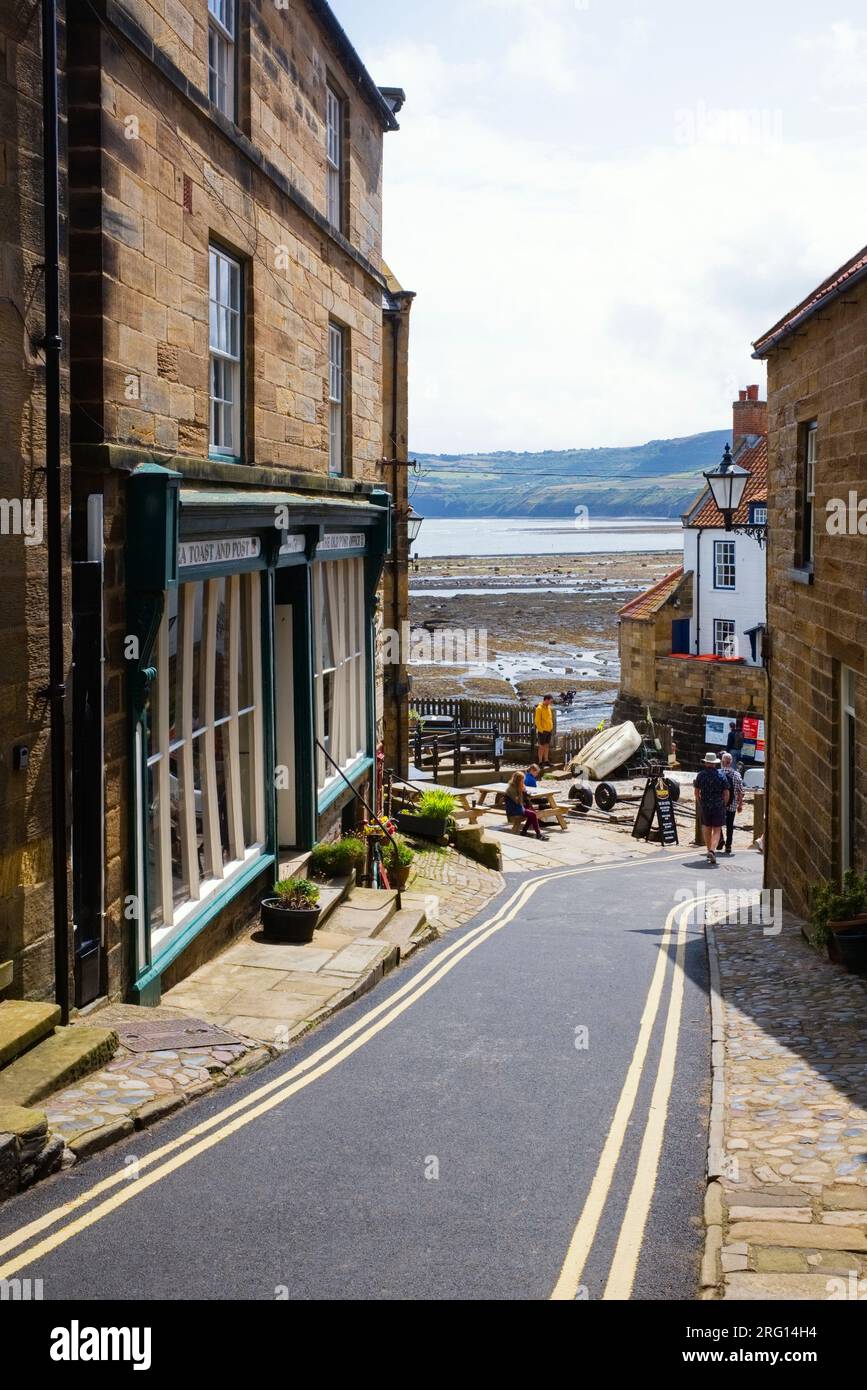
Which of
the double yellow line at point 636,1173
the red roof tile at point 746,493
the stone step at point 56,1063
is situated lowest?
the double yellow line at point 636,1173

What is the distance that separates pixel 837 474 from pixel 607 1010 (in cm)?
572

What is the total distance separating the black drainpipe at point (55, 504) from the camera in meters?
7.69

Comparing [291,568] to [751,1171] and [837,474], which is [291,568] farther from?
[751,1171]

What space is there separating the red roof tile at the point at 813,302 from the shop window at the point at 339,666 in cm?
583

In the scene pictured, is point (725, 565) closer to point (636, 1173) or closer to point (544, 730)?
point (544, 730)

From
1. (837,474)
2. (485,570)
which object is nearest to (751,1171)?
(837,474)

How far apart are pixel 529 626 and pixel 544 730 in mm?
52555

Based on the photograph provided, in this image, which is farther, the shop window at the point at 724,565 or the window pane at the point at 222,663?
the shop window at the point at 724,565

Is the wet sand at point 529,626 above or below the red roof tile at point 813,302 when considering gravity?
below

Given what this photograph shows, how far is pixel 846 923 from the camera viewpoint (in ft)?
35.8

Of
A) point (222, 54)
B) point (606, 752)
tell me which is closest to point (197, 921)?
point (222, 54)

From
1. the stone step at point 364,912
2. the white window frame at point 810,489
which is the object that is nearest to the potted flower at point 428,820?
the stone step at point 364,912

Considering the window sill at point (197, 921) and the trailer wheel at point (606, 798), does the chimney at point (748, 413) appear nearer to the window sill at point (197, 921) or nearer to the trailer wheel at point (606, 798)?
the trailer wheel at point (606, 798)
